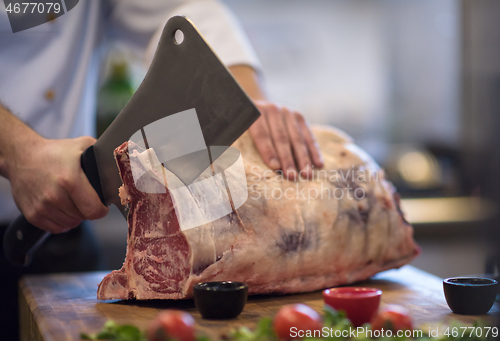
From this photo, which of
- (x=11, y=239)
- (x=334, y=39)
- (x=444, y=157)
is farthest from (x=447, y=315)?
(x=334, y=39)

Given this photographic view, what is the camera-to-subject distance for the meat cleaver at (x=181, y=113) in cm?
100

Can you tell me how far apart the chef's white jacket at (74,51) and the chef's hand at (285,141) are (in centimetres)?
31

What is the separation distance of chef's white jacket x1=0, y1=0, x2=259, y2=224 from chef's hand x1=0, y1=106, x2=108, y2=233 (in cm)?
20

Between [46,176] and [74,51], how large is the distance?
0.58 m

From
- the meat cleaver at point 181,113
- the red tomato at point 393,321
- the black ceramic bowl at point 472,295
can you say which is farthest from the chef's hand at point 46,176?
the black ceramic bowl at point 472,295

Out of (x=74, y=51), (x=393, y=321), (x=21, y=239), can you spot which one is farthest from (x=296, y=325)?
(x=74, y=51)

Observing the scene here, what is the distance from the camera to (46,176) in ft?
3.63

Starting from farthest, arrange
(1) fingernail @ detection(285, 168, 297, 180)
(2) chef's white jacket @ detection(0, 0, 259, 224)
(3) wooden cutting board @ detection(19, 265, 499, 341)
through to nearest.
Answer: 1. (2) chef's white jacket @ detection(0, 0, 259, 224)
2. (1) fingernail @ detection(285, 168, 297, 180)
3. (3) wooden cutting board @ detection(19, 265, 499, 341)

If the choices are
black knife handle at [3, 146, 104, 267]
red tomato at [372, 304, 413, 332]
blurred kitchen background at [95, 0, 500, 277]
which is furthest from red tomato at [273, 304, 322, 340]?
blurred kitchen background at [95, 0, 500, 277]

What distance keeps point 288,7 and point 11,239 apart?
326cm

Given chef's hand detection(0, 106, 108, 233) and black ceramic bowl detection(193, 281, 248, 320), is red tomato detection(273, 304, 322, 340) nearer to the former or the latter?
black ceramic bowl detection(193, 281, 248, 320)

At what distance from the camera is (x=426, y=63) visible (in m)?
4.29

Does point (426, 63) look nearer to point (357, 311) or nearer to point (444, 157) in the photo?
point (444, 157)

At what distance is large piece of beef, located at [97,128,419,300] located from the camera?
3.53ft
